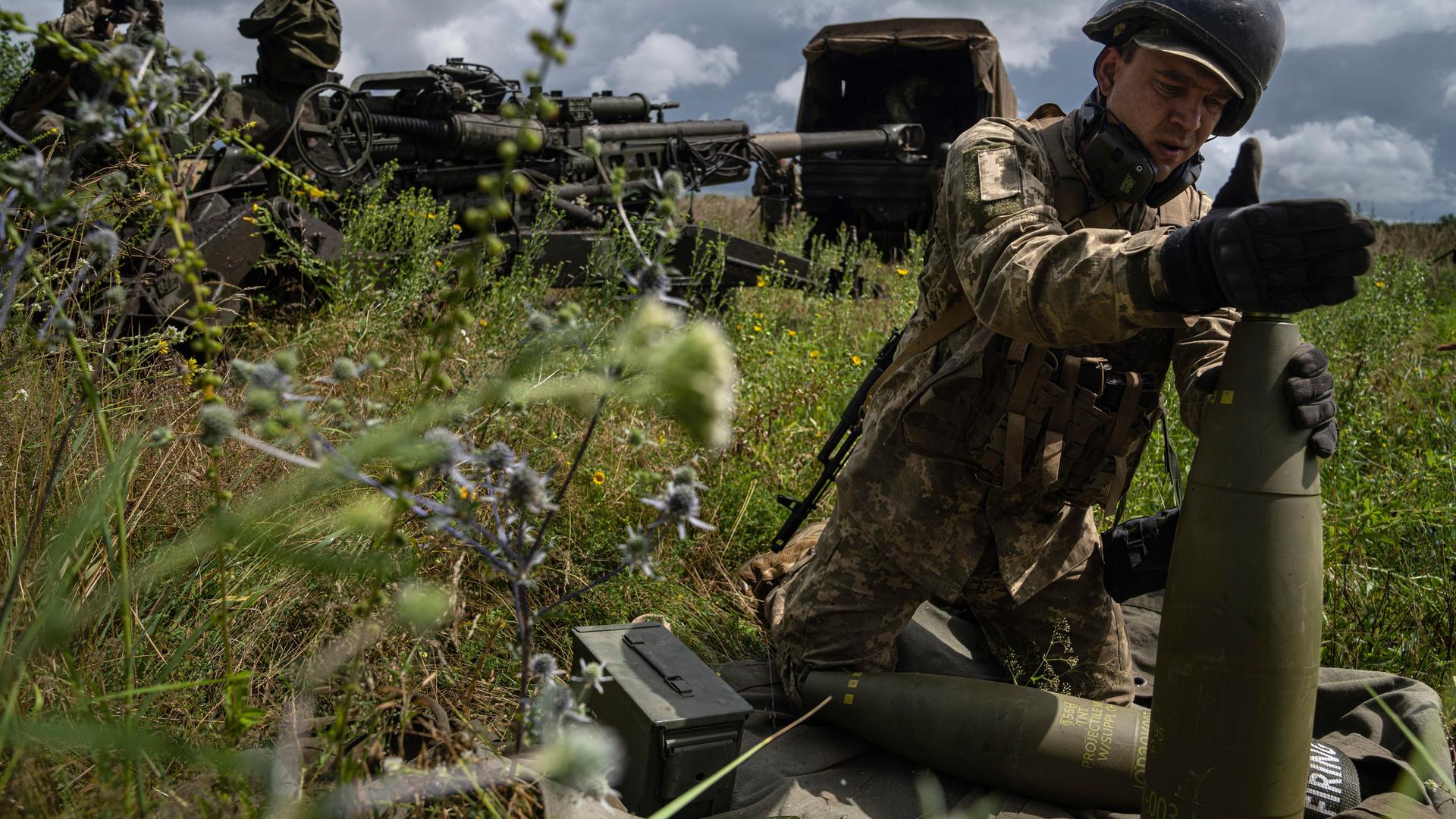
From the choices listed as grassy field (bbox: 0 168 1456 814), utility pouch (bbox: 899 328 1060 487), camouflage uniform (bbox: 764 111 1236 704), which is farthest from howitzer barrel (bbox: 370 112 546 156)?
utility pouch (bbox: 899 328 1060 487)

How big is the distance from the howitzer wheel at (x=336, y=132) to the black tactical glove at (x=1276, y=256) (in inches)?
183

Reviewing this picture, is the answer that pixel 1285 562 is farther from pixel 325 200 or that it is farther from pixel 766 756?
pixel 325 200

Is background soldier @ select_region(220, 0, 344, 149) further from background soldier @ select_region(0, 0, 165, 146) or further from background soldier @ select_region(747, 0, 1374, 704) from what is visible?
background soldier @ select_region(747, 0, 1374, 704)

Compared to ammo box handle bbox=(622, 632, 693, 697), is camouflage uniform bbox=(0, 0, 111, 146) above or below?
above

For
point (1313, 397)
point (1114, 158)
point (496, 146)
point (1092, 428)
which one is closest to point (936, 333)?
point (1092, 428)

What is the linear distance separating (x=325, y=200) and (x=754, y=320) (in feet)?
7.98

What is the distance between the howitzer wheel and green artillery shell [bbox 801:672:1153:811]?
419cm

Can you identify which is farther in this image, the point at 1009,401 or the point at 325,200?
the point at 325,200

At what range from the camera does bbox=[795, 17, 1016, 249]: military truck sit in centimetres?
1050

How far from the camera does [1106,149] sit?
255cm

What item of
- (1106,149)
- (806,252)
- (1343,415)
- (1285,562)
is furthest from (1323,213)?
(806,252)

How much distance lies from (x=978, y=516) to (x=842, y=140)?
7963 millimetres

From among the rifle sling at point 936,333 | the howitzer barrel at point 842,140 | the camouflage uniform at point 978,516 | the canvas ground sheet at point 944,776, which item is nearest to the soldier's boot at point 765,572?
the camouflage uniform at point 978,516

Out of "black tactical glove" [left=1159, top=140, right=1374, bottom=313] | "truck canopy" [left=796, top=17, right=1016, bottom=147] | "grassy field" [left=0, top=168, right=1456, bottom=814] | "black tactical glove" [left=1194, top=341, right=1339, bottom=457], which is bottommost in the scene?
"grassy field" [left=0, top=168, right=1456, bottom=814]
